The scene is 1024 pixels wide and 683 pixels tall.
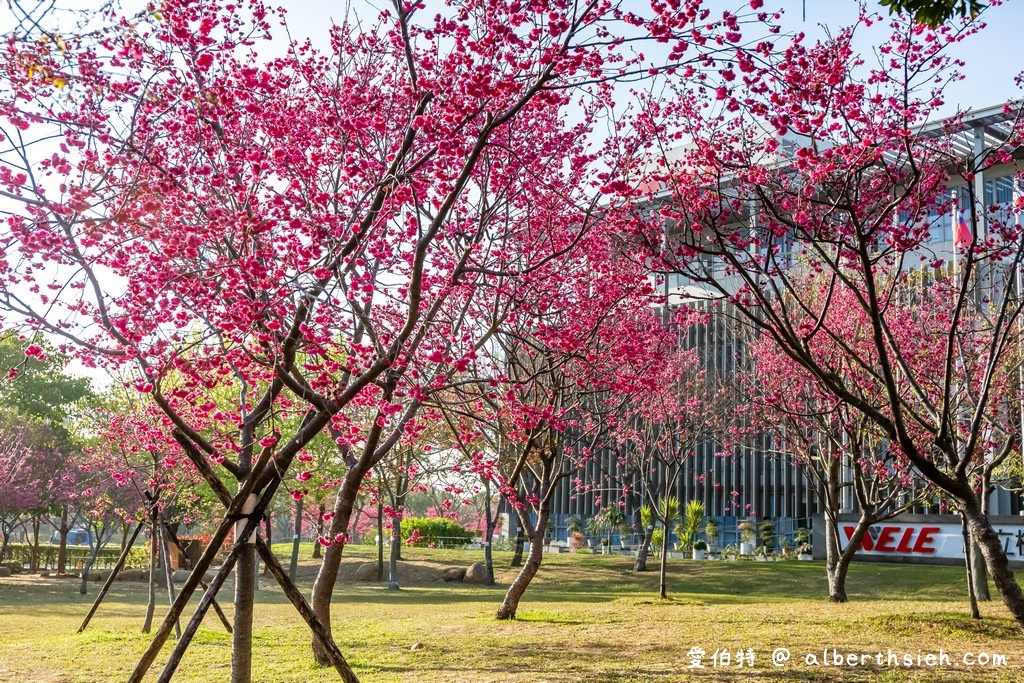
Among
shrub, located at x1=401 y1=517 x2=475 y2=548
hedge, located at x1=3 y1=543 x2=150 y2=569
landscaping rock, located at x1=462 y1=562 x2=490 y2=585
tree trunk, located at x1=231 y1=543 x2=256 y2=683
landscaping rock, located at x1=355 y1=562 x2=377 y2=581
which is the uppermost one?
tree trunk, located at x1=231 y1=543 x2=256 y2=683

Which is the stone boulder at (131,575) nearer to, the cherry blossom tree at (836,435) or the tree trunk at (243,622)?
the cherry blossom tree at (836,435)

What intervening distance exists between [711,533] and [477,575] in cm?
1071

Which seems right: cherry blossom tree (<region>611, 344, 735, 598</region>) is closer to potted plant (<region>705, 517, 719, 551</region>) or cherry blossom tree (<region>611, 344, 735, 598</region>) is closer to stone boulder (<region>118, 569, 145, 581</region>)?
potted plant (<region>705, 517, 719, 551</region>)

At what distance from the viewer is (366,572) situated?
29.1m

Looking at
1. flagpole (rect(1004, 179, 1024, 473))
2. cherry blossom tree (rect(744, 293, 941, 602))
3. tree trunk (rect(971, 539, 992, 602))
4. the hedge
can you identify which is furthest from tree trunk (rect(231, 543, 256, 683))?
the hedge

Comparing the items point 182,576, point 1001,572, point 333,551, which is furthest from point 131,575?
point 1001,572

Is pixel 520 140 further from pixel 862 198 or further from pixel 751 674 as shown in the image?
pixel 751 674

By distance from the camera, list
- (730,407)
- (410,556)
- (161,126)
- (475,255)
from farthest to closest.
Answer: (410,556), (730,407), (475,255), (161,126)

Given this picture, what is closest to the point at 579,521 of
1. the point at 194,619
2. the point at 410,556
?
the point at 410,556

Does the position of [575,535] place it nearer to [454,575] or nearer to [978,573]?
[454,575]

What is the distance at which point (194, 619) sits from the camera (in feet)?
20.4

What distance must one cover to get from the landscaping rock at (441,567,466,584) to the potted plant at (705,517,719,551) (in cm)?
1051

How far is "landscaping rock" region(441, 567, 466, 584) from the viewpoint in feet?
89.8

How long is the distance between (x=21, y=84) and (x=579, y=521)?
1537 inches
